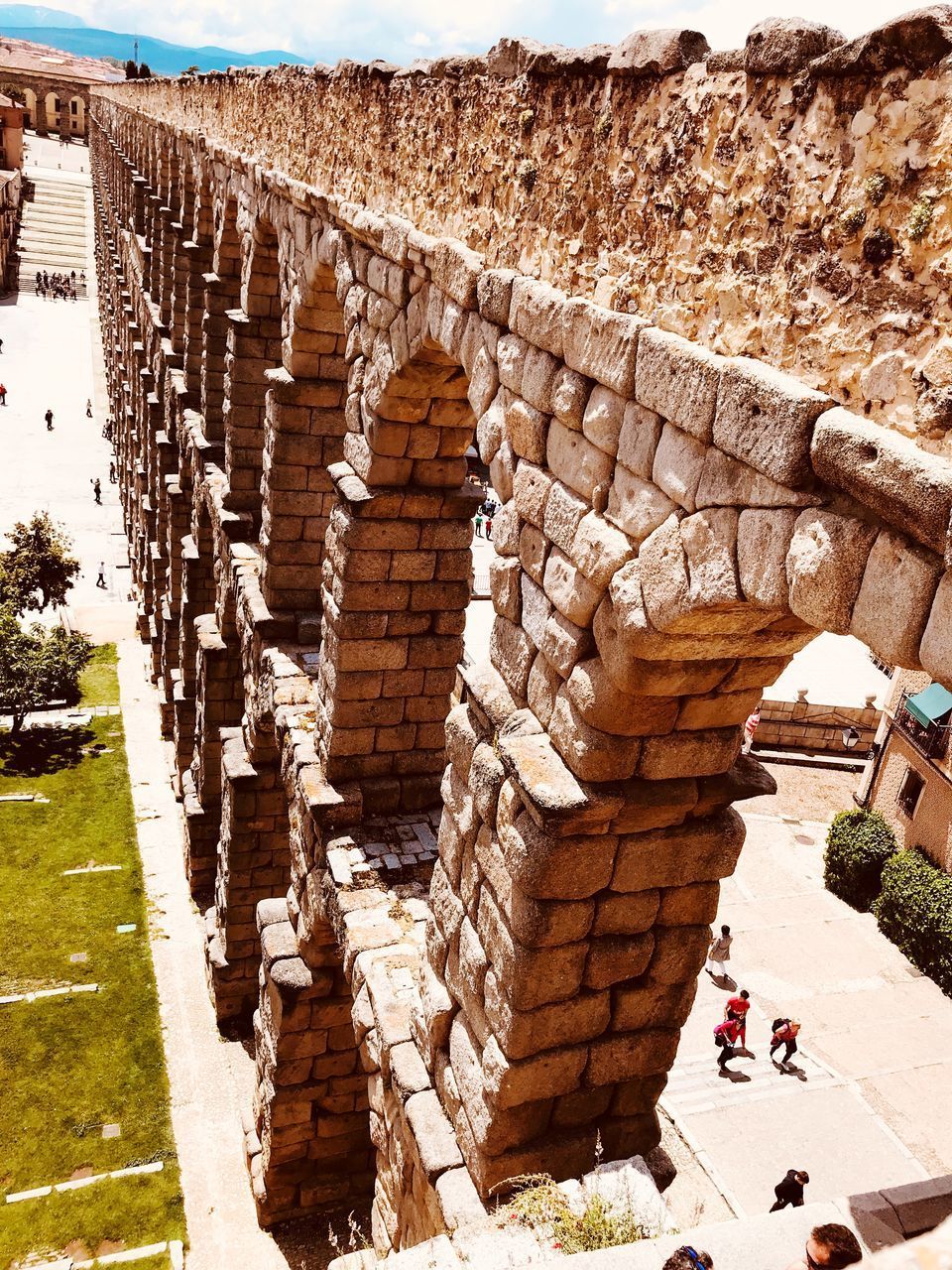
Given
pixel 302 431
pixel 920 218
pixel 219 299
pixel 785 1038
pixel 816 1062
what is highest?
pixel 920 218

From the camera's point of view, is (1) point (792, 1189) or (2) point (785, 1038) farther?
(2) point (785, 1038)

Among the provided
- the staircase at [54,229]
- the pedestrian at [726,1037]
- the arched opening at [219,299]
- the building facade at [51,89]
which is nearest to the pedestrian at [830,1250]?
the pedestrian at [726,1037]

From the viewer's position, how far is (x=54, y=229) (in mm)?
61344

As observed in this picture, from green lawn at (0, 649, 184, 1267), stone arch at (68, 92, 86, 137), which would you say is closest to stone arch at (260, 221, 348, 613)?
green lawn at (0, 649, 184, 1267)

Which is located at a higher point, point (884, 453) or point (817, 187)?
point (817, 187)

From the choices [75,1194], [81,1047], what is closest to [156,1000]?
[81,1047]

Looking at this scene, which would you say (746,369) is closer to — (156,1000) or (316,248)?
(316,248)

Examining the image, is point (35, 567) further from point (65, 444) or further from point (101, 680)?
point (65, 444)

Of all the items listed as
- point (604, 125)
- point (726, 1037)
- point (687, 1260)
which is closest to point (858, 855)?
point (726, 1037)

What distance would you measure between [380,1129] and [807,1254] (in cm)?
346

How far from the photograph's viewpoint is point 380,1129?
6352mm

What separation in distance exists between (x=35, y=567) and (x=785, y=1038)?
1729 cm

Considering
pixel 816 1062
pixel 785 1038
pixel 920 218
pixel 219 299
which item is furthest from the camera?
pixel 219 299

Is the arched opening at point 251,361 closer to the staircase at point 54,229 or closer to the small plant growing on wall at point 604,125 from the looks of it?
the small plant growing on wall at point 604,125
